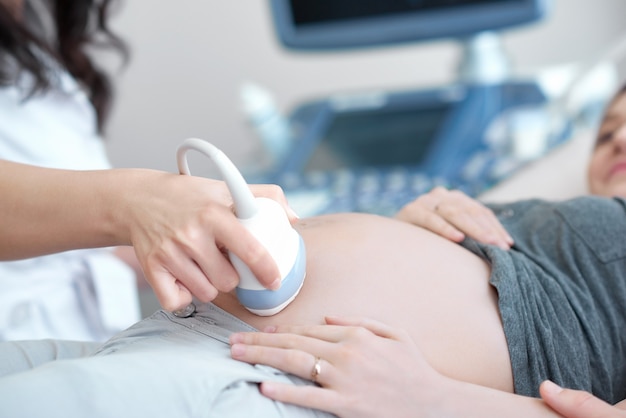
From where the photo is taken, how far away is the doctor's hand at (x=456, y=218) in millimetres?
854

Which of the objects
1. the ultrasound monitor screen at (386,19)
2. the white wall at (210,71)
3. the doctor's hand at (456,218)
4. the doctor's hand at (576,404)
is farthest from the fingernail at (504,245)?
the white wall at (210,71)

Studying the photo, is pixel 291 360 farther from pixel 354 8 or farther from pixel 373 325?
pixel 354 8

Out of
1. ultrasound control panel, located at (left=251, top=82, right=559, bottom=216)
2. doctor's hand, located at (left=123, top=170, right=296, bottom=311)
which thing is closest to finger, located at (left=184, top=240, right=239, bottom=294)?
doctor's hand, located at (left=123, top=170, right=296, bottom=311)

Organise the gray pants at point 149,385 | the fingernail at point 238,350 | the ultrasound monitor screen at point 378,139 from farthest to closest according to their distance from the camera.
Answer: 1. the ultrasound monitor screen at point 378,139
2. the fingernail at point 238,350
3. the gray pants at point 149,385

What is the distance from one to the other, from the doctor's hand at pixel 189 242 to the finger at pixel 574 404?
0.90 feet

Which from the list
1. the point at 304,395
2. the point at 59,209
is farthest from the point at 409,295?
the point at 59,209

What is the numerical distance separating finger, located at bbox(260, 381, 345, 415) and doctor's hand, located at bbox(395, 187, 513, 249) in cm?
34

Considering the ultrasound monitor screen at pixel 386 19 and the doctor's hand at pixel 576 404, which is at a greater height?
the ultrasound monitor screen at pixel 386 19

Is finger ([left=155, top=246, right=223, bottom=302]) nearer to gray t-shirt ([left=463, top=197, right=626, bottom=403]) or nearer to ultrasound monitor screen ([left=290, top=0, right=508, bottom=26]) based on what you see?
gray t-shirt ([left=463, top=197, right=626, bottom=403])

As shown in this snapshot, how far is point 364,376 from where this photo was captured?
0.58 meters

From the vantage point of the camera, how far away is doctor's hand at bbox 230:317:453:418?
1.88 feet

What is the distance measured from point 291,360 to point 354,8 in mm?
1118

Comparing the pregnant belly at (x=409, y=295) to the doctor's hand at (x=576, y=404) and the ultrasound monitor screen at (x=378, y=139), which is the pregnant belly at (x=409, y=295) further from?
the ultrasound monitor screen at (x=378, y=139)

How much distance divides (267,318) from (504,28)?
3.44 feet
